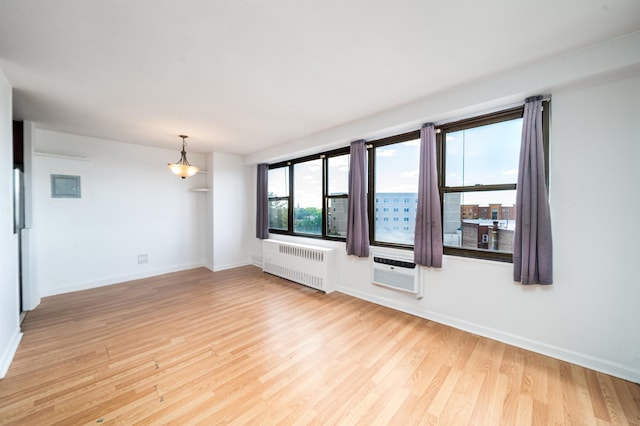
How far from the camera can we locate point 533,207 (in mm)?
2225

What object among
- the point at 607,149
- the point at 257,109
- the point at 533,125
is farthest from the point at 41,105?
the point at 607,149

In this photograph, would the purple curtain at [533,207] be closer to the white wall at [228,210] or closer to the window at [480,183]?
the window at [480,183]

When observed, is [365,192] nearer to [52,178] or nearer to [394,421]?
[394,421]

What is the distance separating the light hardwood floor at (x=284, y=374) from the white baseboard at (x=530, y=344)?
0.07 m

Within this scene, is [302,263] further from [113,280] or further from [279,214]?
[113,280]

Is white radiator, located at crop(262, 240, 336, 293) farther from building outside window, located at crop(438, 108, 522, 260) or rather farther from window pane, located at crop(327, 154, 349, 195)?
building outside window, located at crop(438, 108, 522, 260)

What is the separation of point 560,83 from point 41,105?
542cm

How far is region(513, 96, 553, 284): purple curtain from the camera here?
7.20 ft

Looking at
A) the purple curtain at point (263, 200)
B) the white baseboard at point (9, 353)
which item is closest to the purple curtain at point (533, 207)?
the purple curtain at point (263, 200)

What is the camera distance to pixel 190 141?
4.43 m

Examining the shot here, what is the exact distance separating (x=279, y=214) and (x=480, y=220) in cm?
390

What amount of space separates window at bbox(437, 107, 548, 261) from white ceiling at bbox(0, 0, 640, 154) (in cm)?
60

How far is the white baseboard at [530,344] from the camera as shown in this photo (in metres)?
1.97

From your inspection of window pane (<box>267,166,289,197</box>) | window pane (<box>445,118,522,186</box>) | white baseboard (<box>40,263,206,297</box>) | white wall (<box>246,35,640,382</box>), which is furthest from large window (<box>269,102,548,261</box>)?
white baseboard (<box>40,263,206,297</box>)
